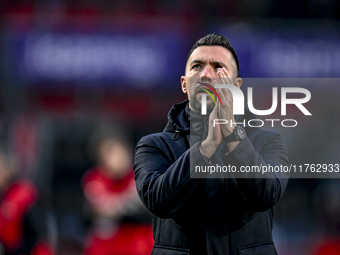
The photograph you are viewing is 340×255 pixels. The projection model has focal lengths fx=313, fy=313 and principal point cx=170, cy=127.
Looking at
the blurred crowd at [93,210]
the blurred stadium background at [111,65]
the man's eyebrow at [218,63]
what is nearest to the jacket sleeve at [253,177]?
the man's eyebrow at [218,63]

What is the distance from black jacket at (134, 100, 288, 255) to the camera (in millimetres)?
930

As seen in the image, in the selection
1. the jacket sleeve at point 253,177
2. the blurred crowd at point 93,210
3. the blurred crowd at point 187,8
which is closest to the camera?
the jacket sleeve at point 253,177

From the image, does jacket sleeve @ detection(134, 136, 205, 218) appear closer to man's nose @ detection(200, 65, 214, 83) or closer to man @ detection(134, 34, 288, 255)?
man @ detection(134, 34, 288, 255)

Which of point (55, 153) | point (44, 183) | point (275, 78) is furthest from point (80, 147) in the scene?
point (275, 78)

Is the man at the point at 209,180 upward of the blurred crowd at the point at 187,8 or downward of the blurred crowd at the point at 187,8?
downward

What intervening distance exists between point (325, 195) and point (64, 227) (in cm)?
238

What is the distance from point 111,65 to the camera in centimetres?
319

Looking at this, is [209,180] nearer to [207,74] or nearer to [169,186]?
[169,186]

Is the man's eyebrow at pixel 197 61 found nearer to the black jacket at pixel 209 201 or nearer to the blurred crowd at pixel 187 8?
the black jacket at pixel 209 201

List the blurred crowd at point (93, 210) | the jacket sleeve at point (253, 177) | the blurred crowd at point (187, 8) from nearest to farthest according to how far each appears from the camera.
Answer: the jacket sleeve at point (253, 177), the blurred crowd at point (93, 210), the blurred crowd at point (187, 8)

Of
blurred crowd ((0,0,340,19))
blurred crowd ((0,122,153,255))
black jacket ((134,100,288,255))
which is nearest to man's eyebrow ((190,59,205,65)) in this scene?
black jacket ((134,100,288,255))

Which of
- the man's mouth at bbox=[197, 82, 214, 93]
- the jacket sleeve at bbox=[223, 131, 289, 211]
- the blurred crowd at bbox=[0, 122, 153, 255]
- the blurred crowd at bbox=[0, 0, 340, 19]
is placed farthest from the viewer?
the blurred crowd at bbox=[0, 0, 340, 19]

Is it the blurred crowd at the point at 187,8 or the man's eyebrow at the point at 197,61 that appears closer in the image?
the man's eyebrow at the point at 197,61

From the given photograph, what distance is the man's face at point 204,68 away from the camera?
1158 mm
